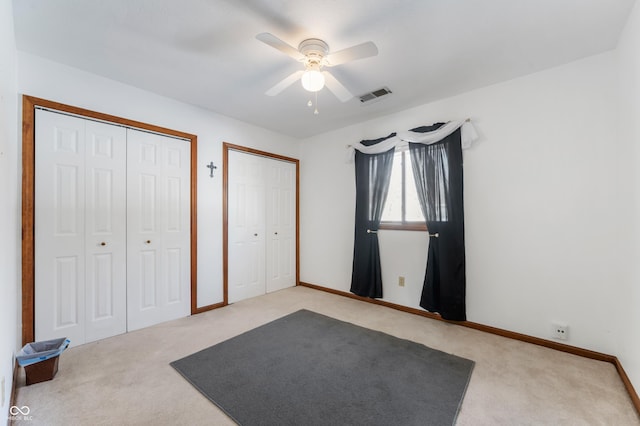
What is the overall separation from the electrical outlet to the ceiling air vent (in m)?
2.69

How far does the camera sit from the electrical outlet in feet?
7.63

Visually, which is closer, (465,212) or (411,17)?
(411,17)

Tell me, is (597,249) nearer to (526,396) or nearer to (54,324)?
(526,396)

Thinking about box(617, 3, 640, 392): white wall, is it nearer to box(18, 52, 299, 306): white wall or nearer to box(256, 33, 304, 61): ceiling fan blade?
box(256, 33, 304, 61): ceiling fan blade

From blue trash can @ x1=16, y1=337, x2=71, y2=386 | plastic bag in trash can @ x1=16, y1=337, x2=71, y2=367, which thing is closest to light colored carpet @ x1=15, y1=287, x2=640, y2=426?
blue trash can @ x1=16, y1=337, x2=71, y2=386

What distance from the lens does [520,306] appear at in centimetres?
256

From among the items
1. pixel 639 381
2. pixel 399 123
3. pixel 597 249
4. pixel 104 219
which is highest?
pixel 399 123

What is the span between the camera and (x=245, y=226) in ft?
12.6

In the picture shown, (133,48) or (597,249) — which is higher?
(133,48)

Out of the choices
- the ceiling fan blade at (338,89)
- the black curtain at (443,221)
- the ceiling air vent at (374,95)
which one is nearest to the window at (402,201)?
the black curtain at (443,221)

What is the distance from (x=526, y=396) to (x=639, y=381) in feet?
2.07

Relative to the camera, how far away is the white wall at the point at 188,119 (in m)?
2.32

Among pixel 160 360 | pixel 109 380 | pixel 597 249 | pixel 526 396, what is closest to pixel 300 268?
pixel 160 360

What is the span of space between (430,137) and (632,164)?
61.2 inches
